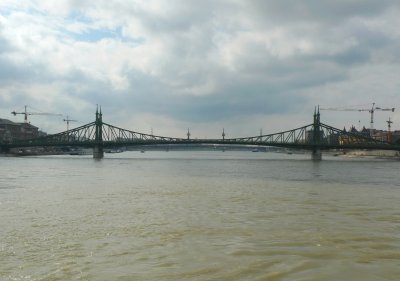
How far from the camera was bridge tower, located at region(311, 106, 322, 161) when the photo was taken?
141 meters

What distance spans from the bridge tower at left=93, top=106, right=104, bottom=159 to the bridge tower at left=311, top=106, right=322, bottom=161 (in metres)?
65.3

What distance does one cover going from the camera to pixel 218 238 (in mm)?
14328

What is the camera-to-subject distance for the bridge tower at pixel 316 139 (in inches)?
5546

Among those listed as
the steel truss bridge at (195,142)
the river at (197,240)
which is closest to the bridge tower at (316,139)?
the steel truss bridge at (195,142)

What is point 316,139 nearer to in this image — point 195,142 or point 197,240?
point 195,142

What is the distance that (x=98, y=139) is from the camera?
500 ft

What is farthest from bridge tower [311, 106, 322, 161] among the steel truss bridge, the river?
the river

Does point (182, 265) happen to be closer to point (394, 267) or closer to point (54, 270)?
point (54, 270)

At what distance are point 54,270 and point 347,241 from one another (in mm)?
8605

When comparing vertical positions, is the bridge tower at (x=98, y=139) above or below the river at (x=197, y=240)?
above

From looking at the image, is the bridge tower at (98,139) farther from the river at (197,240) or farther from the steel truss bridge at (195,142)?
the river at (197,240)

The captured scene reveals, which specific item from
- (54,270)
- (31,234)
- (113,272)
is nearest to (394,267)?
(113,272)

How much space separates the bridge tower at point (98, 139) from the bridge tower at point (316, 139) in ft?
214

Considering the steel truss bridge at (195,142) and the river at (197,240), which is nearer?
the river at (197,240)
